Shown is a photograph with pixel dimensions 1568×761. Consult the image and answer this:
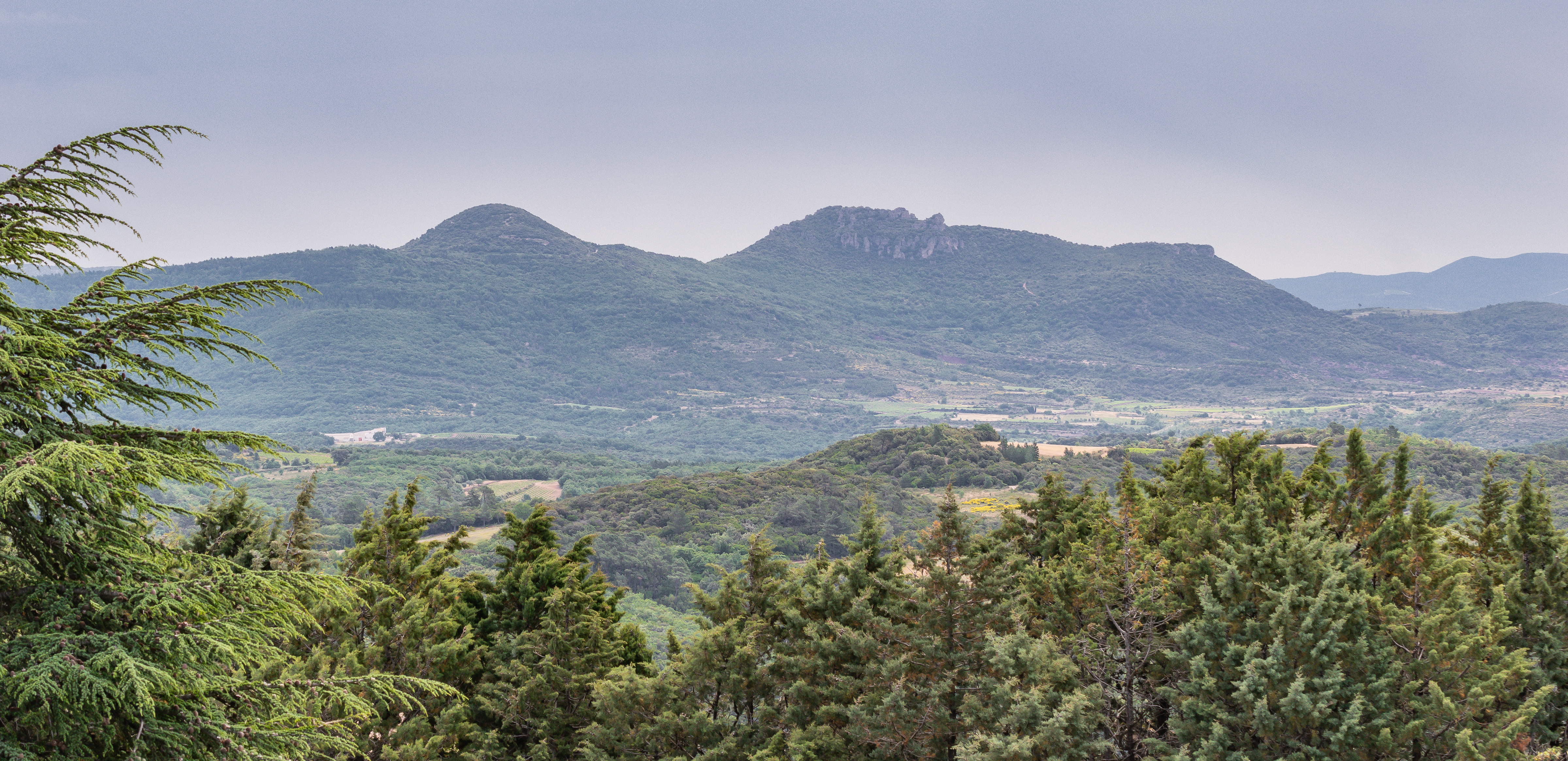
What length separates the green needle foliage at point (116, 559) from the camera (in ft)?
14.4

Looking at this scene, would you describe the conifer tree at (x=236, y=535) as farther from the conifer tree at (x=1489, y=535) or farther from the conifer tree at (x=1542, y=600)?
the conifer tree at (x=1489, y=535)

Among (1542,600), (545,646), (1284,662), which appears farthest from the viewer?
(545,646)

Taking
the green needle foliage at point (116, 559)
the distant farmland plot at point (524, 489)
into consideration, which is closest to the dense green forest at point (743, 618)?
the green needle foliage at point (116, 559)

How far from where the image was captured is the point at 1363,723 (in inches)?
354

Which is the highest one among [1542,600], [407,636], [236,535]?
[1542,600]

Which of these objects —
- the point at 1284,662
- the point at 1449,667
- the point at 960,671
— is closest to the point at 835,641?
the point at 960,671

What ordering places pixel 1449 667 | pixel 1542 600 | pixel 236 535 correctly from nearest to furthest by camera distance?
pixel 1449 667
pixel 1542 600
pixel 236 535

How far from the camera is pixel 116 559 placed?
512cm

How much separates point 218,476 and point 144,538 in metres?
0.84

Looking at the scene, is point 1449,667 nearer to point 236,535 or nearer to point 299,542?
point 299,542

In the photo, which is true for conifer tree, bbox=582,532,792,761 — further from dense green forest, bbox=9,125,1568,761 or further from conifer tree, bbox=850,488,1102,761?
conifer tree, bbox=850,488,1102,761

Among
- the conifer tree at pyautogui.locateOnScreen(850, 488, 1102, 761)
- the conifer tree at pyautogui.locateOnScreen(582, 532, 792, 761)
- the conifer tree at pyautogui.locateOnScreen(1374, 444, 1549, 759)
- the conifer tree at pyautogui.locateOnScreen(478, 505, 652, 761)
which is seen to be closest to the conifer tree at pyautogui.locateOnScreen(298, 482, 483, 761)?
the conifer tree at pyautogui.locateOnScreen(478, 505, 652, 761)

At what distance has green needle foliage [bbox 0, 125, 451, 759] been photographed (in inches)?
173

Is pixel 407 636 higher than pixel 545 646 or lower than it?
higher
